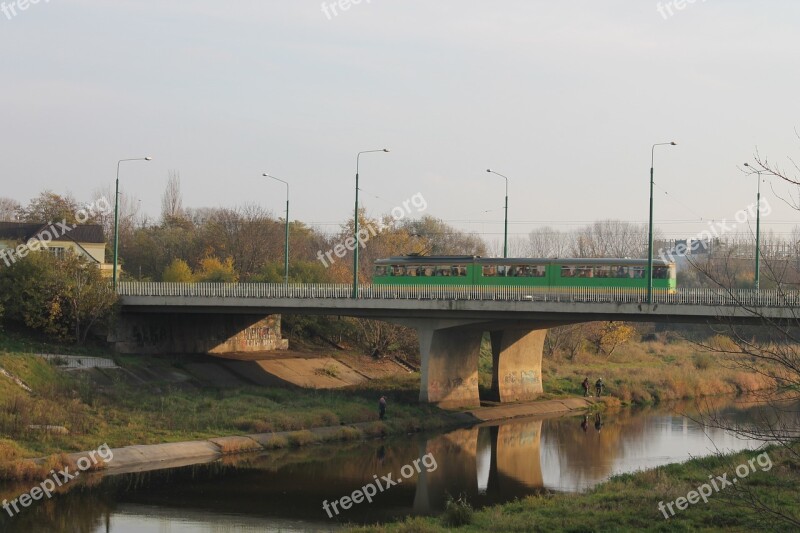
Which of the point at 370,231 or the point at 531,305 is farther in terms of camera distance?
the point at 370,231

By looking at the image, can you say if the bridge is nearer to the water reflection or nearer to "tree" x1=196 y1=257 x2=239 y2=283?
the water reflection

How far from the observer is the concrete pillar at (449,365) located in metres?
57.4

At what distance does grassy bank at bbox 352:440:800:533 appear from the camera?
24.7 metres

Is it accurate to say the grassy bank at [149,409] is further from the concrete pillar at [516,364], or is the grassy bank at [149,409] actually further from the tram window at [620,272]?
the tram window at [620,272]

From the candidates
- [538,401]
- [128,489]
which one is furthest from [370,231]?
[128,489]

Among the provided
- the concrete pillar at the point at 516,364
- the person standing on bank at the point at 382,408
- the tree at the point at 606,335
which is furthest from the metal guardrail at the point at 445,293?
the tree at the point at 606,335

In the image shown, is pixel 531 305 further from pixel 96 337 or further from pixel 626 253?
pixel 626 253

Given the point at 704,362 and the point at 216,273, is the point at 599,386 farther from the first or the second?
the point at 216,273

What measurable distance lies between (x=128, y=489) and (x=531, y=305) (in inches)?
936

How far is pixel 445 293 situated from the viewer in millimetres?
54406

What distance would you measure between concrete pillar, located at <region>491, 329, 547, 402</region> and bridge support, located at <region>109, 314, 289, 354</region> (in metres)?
17.5

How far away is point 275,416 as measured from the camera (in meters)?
48.9

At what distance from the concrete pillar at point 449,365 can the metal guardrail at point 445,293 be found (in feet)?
10.8

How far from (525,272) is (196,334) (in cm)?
2339
